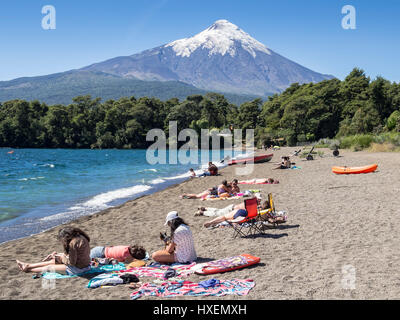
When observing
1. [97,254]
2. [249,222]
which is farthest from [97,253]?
[249,222]

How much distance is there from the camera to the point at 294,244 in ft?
22.9

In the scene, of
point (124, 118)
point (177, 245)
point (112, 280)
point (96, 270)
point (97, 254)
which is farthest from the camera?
point (124, 118)

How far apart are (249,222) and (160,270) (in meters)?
3.09

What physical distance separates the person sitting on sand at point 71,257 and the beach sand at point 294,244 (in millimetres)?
211

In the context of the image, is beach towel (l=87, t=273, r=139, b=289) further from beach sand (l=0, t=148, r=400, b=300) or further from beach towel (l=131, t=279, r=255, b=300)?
beach towel (l=131, t=279, r=255, b=300)

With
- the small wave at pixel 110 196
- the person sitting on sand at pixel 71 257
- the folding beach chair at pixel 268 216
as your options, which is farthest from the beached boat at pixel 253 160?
the person sitting on sand at pixel 71 257

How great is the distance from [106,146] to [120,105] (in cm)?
1131

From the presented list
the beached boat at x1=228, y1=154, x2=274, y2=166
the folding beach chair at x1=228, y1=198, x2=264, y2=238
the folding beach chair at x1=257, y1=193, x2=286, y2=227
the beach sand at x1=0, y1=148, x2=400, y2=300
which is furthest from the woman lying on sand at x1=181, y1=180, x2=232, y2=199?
the beached boat at x1=228, y1=154, x2=274, y2=166

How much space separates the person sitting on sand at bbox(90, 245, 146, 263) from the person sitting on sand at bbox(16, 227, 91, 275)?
0.64 metres

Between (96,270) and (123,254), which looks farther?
(123,254)

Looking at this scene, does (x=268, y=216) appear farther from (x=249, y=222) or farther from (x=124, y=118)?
(x=124, y=118)

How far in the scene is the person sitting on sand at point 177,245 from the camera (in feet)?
20.4

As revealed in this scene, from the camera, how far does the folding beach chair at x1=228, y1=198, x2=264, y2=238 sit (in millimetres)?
7957

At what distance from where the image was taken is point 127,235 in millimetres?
9023
